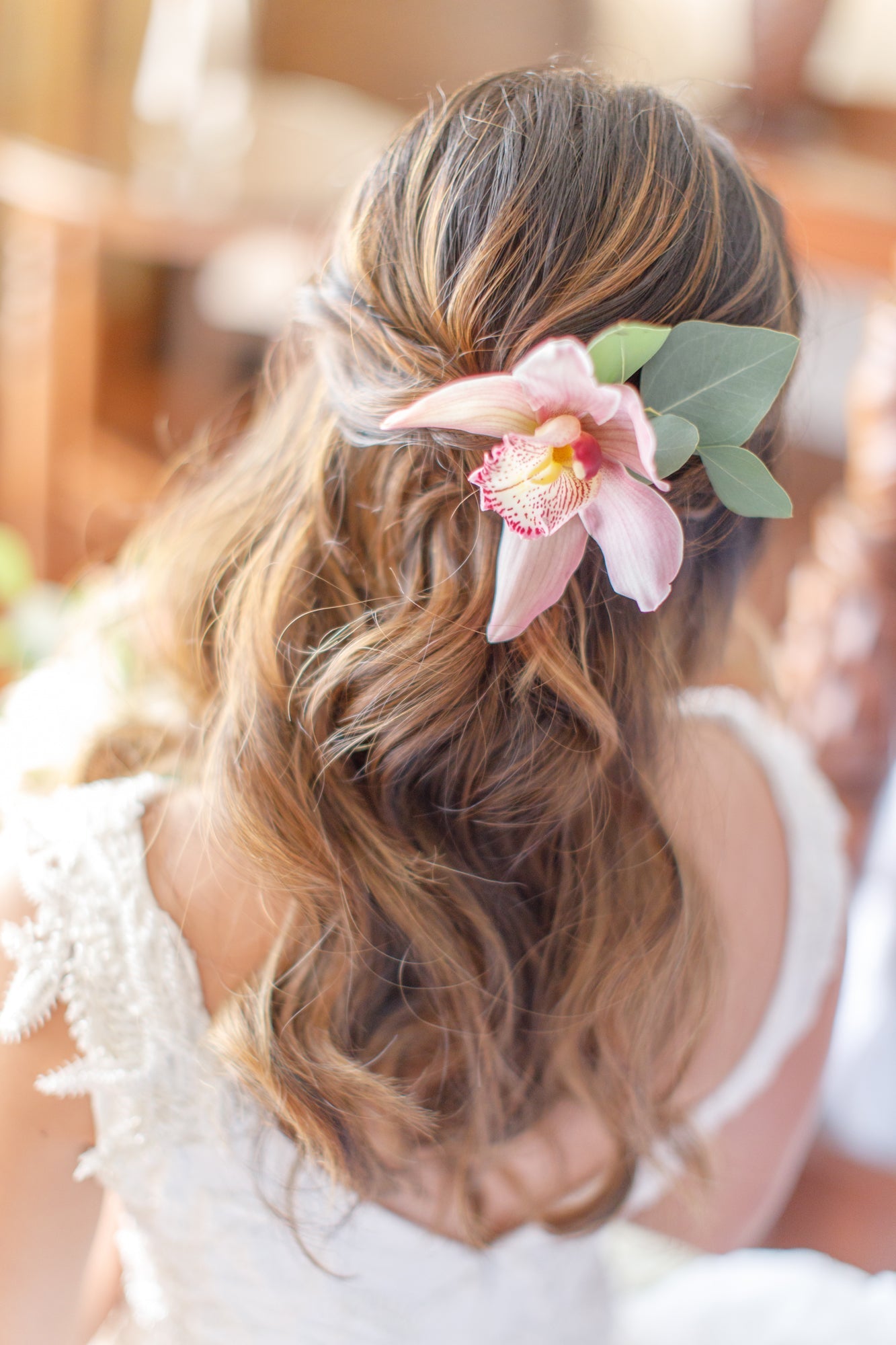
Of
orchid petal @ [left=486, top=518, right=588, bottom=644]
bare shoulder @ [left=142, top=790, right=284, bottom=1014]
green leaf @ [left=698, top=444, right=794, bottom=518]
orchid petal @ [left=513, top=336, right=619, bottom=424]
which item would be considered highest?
orchid petal @ [left=513, top=336, right=619, bottom=424]

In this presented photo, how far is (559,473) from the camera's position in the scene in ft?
1.29

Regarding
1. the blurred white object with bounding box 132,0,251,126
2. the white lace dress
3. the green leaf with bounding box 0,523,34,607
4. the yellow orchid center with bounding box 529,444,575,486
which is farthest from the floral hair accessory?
the blurred white object with bounding box 132,0,251,126

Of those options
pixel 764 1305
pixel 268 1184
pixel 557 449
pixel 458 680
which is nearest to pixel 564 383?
pixel 557 449

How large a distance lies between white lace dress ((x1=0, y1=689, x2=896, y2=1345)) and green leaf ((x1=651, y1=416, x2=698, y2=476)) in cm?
24

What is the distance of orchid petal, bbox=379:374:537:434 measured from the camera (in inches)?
15.1

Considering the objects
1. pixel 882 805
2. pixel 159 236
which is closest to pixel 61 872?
pixel 882 805

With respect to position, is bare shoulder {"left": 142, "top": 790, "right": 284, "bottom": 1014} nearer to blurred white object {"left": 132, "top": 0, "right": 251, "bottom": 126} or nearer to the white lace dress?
the white lace dress

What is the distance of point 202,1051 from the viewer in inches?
22.5

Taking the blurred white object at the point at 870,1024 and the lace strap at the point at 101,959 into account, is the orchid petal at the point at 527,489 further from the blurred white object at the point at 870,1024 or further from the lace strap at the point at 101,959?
the blurred white object at the point at 870,1024

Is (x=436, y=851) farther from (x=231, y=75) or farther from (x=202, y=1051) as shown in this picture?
(x=231, y=75)

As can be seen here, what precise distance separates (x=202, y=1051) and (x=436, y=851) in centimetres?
18

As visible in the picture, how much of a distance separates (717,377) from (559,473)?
0.08 metres

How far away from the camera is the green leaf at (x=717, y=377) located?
0.40 meters

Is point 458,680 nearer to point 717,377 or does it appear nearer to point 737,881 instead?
point 717,377
